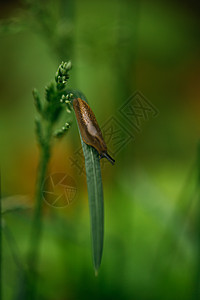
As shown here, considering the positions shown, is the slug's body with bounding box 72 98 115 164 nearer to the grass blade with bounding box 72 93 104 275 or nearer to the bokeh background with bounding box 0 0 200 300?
the grass blade with bounding box 72 93 104 275

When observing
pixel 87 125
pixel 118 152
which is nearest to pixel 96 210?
pixel 87 125

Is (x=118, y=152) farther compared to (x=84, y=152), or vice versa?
(x=118, y=152)

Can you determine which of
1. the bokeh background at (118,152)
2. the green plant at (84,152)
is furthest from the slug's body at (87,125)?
the bokeh background at (118,152)

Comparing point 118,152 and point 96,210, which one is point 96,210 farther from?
point 118,152

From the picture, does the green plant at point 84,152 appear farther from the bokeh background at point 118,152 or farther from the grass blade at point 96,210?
the bokeh background at point 118,152

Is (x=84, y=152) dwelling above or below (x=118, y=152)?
below
